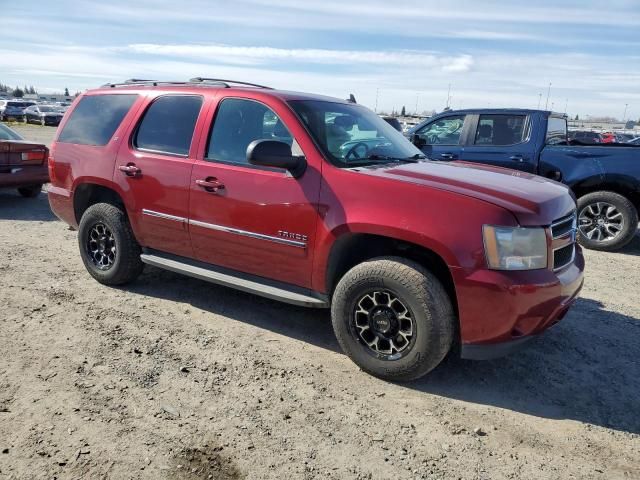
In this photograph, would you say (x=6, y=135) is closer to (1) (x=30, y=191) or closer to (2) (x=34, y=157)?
(2) (x=34, y=157)

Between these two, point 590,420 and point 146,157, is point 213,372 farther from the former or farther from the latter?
point 590,420

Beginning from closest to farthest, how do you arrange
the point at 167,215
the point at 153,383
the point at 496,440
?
1. the point at 496,440
2. the point at 153,383
3. the point at 167,215

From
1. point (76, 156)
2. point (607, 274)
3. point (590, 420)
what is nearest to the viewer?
point (590, 420)

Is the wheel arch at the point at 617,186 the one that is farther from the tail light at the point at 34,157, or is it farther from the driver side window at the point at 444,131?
the tail light at the point at 34,157

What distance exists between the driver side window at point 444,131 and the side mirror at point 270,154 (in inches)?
200

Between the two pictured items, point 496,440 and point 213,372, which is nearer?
point 496,440

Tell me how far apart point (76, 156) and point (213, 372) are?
2.83 meters

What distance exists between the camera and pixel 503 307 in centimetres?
303

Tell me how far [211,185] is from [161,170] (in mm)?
613

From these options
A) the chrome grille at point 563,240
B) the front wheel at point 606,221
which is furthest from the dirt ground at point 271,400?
the front wheel at point 606,221

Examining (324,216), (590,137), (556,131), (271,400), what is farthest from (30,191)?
(590,137)

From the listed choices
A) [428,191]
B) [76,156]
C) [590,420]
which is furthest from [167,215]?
[590,420]

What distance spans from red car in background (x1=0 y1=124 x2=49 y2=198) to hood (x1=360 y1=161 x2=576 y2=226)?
7.53 m

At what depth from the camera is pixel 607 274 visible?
6.03m
